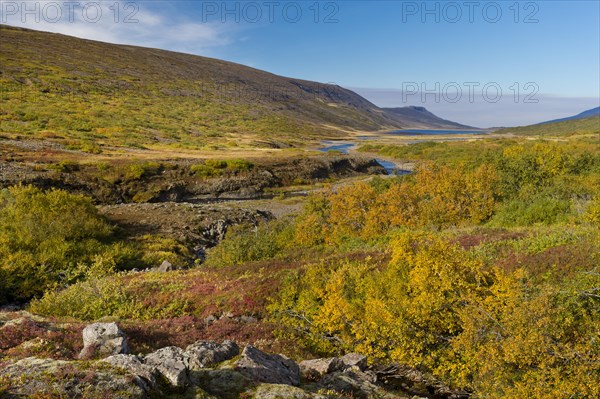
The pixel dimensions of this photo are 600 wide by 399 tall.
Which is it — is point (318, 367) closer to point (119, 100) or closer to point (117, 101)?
point (117, 101)

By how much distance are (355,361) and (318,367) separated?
1.59 meters

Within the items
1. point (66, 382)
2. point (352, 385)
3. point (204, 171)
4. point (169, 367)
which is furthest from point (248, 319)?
point (204, 171)

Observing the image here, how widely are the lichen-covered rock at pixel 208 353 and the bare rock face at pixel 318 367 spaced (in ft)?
5.79

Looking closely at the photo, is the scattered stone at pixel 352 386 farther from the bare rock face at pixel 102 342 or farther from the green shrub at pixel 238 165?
the green shrub at pixel 238 165

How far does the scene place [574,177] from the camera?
1352 inches

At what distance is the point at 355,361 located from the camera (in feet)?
34.1

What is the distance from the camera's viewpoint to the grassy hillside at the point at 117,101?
75.6 metres

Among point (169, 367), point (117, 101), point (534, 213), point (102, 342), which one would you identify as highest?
point (117, 101)

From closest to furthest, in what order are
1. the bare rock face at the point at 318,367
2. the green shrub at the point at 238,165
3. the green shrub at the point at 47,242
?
the bare rock face at the point at 318,367 < the green shrub at the point at 47,242 < the green shrub at the point at 238,165

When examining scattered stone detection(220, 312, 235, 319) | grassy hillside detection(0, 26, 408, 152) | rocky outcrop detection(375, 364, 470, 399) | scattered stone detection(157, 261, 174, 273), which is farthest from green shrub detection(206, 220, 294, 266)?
grassy hillside detection(0, 26, 408, 152)

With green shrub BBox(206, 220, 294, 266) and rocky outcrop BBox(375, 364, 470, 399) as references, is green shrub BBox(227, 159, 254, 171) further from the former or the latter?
rocky outcrop BBox(375, 364, 470, 399)

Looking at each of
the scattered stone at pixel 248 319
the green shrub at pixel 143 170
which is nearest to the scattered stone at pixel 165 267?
the scattered stone at pixel 248 319

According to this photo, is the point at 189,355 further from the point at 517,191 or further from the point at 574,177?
the point at 574,177

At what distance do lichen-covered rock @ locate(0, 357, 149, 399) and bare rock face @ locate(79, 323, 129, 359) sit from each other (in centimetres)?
240
